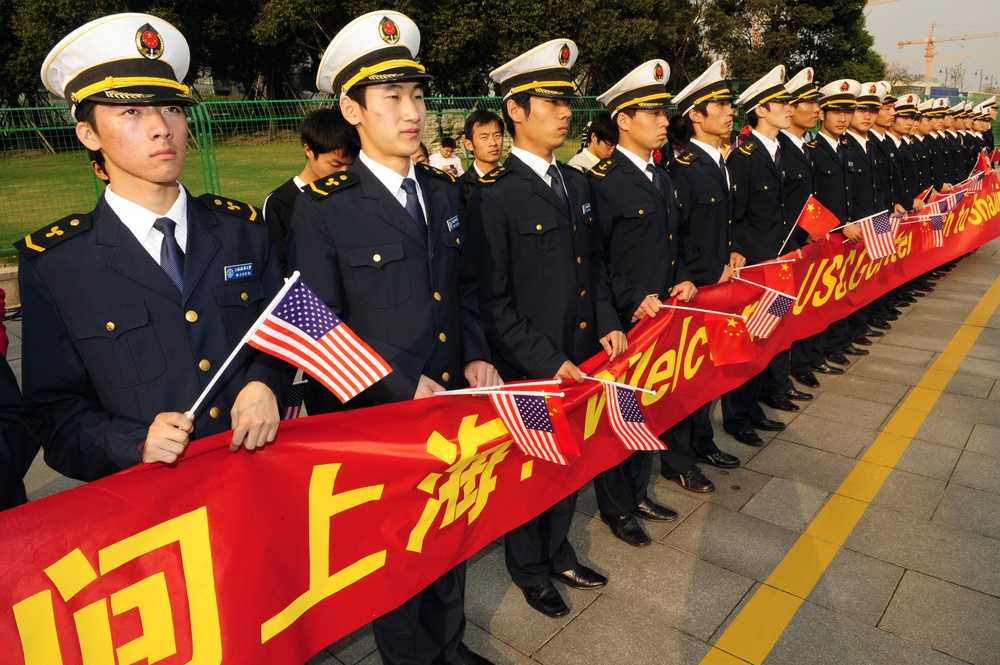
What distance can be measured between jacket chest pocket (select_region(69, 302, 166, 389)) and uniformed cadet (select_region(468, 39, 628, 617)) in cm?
142

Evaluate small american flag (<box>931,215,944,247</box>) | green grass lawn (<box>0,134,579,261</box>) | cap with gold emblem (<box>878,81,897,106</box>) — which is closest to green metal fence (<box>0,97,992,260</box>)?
green grass lawn (<box>0,134,579,261</box>)

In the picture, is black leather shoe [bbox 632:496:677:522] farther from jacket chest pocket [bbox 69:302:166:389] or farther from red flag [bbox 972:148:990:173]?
red flag [bbox 972:148:990:173]

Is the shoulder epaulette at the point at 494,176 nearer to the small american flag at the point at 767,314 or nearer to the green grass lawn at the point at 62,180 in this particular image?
the small american flag at the point at 767,314

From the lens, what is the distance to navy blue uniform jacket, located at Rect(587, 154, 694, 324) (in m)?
3.87

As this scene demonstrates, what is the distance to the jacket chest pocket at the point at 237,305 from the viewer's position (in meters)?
A: 2.20

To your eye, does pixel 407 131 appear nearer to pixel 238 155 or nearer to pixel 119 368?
pixel 119 368

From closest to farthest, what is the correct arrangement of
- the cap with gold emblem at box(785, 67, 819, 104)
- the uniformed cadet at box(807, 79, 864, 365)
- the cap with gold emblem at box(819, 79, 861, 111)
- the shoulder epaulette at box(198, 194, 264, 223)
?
the shoulder epaulette at box(198, 194, 264, 223) < the cap with gold emblem at box(785, 67, 819, 104) < the uniformed cadet at box(807, 79, 864, 365) < the cap with gold emblem at box(819, 79, 861, 111)

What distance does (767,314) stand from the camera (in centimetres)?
459

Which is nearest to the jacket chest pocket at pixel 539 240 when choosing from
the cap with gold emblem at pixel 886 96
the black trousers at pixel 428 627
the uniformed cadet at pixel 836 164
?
the black trousers at pixel 428 627

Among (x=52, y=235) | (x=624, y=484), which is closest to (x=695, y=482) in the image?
(x=624, y=484)

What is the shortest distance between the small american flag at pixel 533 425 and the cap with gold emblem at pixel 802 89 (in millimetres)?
4063

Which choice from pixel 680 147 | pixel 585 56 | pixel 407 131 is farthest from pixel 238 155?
pixel 585 56

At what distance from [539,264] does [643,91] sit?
132 cm

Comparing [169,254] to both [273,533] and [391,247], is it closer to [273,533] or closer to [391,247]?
[391,247]
